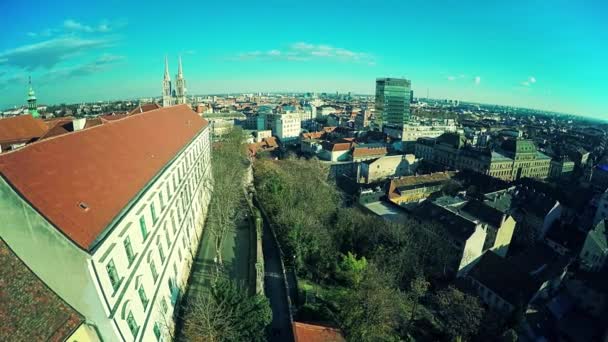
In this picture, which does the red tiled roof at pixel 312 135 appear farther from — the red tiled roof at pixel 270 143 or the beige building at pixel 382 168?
the beige building at pixel 382 168

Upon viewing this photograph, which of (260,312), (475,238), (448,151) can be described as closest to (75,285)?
(260,312)

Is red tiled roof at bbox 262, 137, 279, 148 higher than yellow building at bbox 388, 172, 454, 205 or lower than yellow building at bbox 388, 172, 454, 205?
higher

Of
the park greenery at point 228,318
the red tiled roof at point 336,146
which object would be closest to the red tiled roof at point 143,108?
the park greenery at point 228,318

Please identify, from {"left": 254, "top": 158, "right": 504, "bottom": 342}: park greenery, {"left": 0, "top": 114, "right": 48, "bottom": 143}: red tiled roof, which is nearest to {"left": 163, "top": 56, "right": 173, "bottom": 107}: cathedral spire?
{"left": 0, "top": 114, "right": 48, "bottom": 143}: red tiled roof

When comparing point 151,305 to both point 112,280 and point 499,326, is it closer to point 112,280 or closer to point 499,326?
point 112,280

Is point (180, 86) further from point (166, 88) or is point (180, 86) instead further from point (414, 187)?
point (414, 187)

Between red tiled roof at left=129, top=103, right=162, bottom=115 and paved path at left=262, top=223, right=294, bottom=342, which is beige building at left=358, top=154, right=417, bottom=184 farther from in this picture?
red tiled roof at left=129, top=103, right=162, bottom=115
